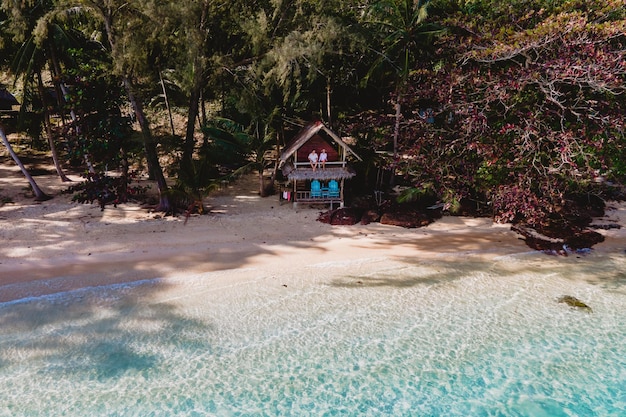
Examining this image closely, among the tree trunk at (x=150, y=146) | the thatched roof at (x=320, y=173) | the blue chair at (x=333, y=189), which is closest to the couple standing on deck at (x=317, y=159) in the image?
the thatched roof at (x=320, y=173)

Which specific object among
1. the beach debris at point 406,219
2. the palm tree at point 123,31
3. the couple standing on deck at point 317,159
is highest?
the palm tree at point 123,31

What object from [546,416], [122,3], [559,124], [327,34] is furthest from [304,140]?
[546,416]

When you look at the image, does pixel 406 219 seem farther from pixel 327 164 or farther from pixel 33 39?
pixel 33 39

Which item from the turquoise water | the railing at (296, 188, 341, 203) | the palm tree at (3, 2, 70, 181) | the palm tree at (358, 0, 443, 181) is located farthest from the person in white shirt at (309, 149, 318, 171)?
the palm tree at (3, 2, 70, 181)

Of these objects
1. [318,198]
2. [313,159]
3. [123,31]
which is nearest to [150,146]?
[123,31]

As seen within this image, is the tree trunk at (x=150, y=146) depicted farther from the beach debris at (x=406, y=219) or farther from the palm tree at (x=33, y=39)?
the beach debris at (x=406, y=219)

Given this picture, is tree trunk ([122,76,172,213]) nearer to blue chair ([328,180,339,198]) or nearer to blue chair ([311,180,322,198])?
blue chair ([311,180,322,198])
